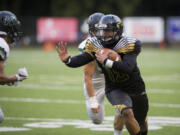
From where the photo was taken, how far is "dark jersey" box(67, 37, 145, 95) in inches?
215

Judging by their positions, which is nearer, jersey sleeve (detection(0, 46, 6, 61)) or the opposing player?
jersey sleeve (detection(0, 46, 6, 61))

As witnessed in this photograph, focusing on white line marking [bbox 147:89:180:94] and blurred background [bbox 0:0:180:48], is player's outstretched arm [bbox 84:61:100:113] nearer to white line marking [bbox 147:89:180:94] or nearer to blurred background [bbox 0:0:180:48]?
white line marking [bbox 147:89:180:94]

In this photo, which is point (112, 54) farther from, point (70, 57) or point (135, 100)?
point (135, 100)

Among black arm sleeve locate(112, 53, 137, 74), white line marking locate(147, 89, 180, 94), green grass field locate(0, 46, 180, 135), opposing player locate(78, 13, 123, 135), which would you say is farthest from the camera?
white line marking locate(147, 89, 180, 94)

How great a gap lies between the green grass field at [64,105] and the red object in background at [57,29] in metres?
12.7

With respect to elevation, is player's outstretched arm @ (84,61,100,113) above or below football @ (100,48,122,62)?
below

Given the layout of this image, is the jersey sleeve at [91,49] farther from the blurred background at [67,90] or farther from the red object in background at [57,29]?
the red object in background at [57,29]

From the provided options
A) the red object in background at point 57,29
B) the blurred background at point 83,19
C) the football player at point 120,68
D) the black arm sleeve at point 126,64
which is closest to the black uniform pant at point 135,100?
the football player at point 120,68

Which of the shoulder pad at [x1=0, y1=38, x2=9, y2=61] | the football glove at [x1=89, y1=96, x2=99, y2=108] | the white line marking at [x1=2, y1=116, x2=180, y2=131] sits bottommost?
the white line marking at [x1=2, y1=116, x2=180, y2=131]

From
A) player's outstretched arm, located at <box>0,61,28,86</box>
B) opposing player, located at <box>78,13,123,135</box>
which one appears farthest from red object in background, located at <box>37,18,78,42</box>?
player's outstretched arm, located at <box>0,61,28,86</box>

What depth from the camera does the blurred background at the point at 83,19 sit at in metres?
27.5

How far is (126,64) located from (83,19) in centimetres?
2384

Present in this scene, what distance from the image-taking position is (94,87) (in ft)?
22.0

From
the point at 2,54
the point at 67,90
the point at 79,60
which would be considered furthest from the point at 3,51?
the point at 67,90
